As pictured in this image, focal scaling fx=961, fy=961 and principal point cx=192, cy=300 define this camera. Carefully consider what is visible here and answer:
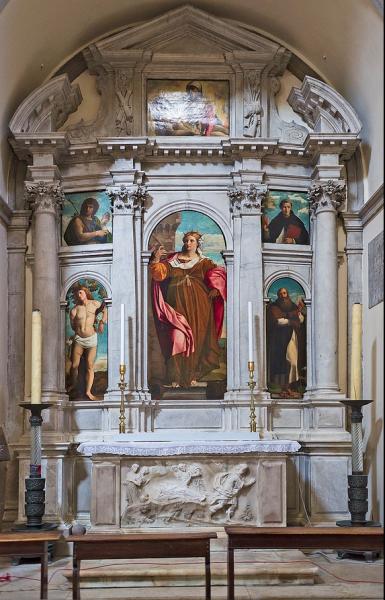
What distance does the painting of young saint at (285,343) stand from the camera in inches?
479

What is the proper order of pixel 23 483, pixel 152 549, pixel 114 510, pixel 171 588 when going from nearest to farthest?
pixel 152 549
pixel 171 588
pixel 114 510
pixel 23 483

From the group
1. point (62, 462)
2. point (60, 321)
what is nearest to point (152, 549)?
point (62, 462)

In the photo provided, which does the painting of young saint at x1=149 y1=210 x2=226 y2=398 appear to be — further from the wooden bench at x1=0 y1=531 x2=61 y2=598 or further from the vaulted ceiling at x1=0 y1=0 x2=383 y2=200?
the wooden bench at x1=0 y1=531 x2=61 y2=598

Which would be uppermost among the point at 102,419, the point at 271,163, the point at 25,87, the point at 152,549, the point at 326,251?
the point at 25,87

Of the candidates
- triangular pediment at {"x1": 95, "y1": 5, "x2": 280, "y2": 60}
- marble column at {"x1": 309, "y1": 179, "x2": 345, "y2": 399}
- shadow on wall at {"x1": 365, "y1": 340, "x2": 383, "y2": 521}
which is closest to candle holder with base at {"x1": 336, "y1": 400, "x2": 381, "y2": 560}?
shadow on wall at {"x1": 365, "y1": 340, "x2": 383, "y2": 521}

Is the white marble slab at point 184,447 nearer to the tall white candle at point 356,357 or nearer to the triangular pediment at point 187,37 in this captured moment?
the tall white candle at point 356,357

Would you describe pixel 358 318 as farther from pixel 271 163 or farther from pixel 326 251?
pixel 271 163

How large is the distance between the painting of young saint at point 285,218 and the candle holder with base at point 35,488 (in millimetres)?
3824

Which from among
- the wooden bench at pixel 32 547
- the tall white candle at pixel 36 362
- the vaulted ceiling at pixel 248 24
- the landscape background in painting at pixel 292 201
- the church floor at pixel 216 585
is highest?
the vaulted ceiling at pixel 248 24

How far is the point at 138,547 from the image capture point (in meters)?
7.91

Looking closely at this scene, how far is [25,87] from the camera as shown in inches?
487

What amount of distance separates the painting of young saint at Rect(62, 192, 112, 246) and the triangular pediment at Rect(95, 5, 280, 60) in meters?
1.88

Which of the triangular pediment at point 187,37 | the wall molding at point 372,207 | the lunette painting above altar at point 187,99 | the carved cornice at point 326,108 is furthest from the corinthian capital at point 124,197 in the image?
the wall molding at point 372,207

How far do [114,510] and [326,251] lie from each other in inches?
164
